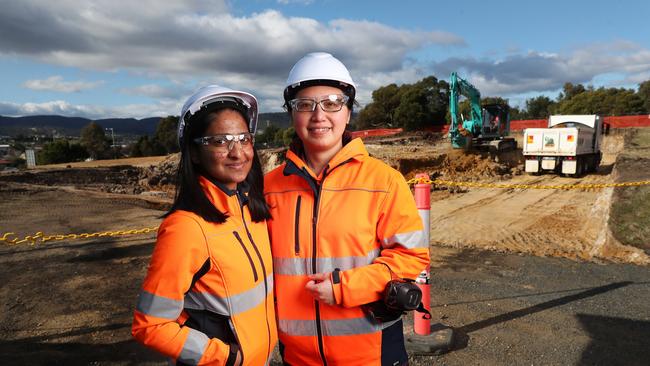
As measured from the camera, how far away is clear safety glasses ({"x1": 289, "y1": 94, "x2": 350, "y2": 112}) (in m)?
1.85

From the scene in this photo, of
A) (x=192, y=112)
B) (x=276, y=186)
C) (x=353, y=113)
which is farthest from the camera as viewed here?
(x=353, y=113)

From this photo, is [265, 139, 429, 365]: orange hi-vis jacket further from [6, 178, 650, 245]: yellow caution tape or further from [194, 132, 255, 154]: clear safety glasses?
[6, 178, 650, 245]: yellow caution tape

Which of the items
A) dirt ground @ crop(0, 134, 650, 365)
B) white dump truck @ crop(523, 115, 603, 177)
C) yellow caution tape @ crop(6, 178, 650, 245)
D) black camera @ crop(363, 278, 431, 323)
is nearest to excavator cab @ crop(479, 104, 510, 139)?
white dump truck @ crop(523, 115, 603, 177)

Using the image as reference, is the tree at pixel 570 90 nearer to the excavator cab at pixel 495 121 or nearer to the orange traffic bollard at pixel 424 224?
the excavator cab at pixel 495 121

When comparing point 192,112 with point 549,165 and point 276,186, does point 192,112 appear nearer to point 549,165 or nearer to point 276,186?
point 276,186

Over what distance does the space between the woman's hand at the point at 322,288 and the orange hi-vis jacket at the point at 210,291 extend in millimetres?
229

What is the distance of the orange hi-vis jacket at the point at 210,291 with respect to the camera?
1498mm

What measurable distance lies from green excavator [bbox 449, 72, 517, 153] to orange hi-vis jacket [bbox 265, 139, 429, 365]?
19804mm

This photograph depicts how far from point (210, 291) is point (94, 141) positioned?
6164cm

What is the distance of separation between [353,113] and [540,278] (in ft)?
16.8

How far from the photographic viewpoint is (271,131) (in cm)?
6862

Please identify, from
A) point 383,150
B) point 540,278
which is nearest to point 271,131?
point 383,150

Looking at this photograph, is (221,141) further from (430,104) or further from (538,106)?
(538,106)

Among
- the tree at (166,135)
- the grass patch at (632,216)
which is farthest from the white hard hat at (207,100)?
the tree at (166,135)
